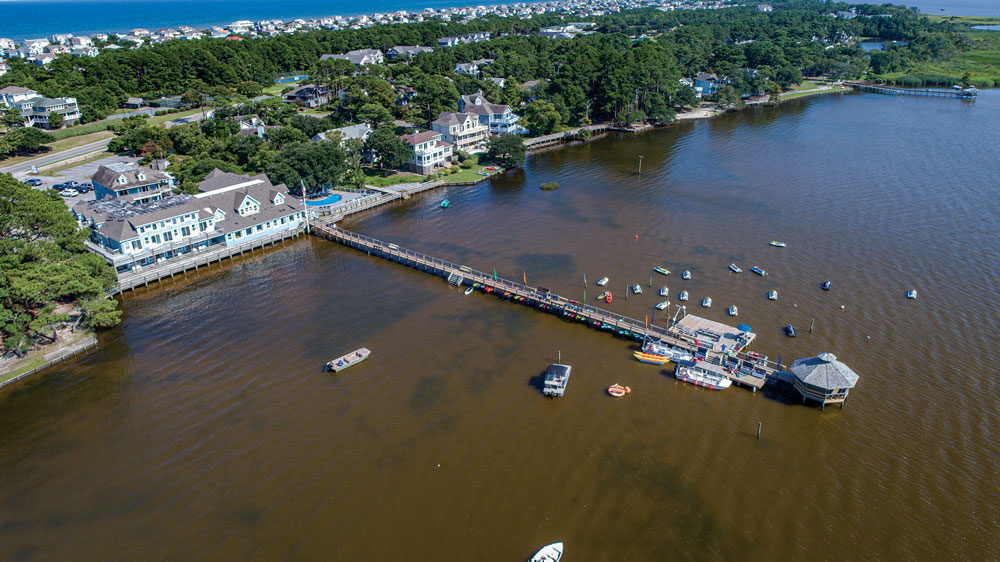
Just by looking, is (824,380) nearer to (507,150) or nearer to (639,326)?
(639,326)

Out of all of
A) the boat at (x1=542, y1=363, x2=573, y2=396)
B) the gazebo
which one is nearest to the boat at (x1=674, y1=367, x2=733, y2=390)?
the gazebo

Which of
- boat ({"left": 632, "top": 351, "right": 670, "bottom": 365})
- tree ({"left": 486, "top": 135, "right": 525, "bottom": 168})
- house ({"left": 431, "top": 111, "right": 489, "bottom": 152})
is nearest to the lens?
boat ({"left": 632, "top": 351, "right": 670, "bottom": 365})

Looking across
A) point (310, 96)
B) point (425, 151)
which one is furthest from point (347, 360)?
point (310, 96)

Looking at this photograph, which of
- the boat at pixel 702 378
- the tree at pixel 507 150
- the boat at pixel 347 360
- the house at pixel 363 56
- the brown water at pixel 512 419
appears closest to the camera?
the brown water at pixel 512 419

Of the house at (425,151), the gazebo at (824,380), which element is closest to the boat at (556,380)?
the gazebo at (824,380)

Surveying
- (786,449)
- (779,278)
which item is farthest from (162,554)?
(779,278)

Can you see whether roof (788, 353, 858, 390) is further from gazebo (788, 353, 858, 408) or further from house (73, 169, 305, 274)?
house (73, 169, 305, 274)

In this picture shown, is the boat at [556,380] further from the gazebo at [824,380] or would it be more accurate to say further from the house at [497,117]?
the house at [497,117]
